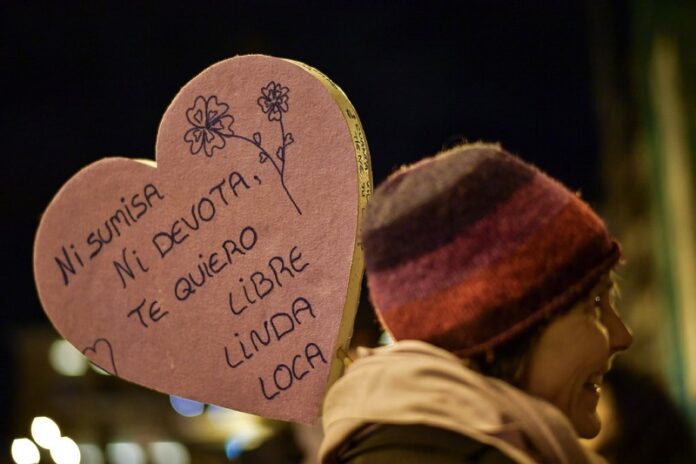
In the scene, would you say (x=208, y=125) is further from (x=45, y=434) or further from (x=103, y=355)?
(x=45, y=434)

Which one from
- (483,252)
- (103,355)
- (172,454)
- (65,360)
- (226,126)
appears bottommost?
(65,360)

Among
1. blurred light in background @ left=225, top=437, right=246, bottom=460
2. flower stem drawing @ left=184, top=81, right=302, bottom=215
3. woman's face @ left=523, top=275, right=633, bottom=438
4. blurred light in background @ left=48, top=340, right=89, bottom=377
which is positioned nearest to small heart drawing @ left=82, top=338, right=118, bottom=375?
flower stem drawing @ left=184, top=81, right=302, bottom=215

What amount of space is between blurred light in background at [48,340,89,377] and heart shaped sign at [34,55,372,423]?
14.1 metres

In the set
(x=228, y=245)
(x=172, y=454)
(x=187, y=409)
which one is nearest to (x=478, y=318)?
(x=228, y=245)

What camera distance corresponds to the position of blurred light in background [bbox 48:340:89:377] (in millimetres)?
15645

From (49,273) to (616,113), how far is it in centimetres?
934

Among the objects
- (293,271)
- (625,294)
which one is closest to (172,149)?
(293,271)

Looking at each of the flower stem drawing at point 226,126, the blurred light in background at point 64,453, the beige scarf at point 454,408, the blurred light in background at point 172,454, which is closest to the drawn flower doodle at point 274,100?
the flower stem drawing at point 226,126

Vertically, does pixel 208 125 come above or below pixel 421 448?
above

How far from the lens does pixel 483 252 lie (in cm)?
134

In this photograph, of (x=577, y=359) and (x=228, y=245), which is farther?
(x=228, y=245)

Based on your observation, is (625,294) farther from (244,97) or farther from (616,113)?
(244,97)

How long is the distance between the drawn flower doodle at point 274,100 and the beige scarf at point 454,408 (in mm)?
424

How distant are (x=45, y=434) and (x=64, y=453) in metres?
0.08
